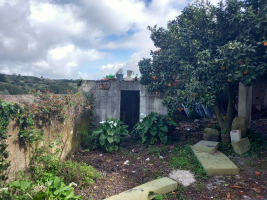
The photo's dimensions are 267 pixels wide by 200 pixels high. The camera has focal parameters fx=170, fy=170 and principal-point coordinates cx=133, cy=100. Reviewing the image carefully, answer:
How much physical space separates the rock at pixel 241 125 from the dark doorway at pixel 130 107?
158 inches

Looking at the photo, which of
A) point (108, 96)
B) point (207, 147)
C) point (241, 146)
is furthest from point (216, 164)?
point (108, 96)

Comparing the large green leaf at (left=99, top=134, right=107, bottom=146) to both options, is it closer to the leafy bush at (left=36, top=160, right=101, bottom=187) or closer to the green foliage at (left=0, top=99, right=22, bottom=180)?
the leafy bush at (left=36, top=160, right=101, bottom=187)

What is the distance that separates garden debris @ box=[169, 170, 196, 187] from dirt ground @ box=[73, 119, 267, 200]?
115 millimetres

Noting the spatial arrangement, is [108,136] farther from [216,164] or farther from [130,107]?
[216,164]

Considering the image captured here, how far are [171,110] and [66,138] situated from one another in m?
3.33

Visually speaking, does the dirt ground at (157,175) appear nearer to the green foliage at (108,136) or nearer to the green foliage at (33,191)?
the green foliage at (108,136)

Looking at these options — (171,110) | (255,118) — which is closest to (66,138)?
(171,110)

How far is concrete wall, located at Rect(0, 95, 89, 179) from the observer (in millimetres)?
2781

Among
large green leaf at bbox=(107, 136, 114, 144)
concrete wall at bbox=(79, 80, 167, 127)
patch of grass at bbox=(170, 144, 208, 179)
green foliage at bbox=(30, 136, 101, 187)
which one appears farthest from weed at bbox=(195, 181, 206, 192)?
concrete wall at bbox=(79, 80, 167, 127)

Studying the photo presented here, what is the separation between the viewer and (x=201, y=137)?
Result: 19.1 feet

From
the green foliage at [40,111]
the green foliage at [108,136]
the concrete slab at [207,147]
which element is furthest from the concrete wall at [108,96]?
the concrete slab at [207,147]

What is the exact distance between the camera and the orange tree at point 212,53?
3.98 m

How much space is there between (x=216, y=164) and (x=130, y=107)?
4.94m

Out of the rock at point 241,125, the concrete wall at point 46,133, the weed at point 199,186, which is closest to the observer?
the concrete wall at point 46,133
